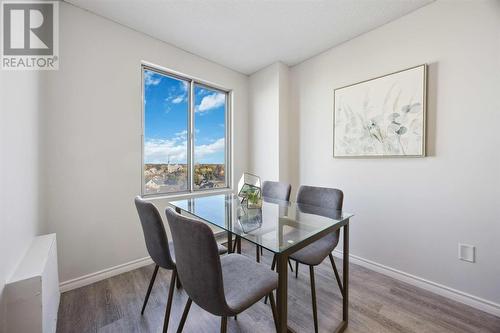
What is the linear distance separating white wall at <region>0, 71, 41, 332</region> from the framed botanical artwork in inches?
105

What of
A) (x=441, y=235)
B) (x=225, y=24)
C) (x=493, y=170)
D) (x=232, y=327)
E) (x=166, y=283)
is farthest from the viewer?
(x=225, y=24)

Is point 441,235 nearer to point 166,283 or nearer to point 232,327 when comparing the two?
point 232,327

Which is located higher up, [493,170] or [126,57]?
[126,57]

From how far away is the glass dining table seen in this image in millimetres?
949

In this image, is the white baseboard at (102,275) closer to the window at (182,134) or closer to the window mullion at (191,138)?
the window at (182,134)

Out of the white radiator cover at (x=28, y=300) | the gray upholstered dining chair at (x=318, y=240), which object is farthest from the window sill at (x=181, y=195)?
the gray upholstered dining chair at (x=318, y=240)

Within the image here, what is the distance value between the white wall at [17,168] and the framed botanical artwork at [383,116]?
2.67 meters

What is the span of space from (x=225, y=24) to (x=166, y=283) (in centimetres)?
262

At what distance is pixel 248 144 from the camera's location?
329cm

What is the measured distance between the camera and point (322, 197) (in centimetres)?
178

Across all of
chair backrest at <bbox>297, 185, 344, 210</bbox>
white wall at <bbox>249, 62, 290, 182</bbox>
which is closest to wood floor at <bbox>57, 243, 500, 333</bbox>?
chair backrest at <bbox>297, 185, 344, 210</bbox>

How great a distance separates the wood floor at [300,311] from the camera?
1382mm

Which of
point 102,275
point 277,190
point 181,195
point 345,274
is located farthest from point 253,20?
point 102,275

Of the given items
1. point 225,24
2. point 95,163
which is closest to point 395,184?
point 225,24
